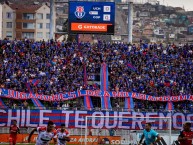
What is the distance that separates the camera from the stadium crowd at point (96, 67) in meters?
59.2

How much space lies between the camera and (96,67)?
62438 millimetres

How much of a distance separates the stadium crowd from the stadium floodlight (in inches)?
454

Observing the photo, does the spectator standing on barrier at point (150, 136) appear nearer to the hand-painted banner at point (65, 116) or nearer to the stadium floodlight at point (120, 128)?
the stadium floodlight at point (120, 128)

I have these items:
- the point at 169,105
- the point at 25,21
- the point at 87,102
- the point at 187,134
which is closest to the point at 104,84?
the point at 87,102

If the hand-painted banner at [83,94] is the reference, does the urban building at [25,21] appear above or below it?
→ above

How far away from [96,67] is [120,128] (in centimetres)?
1701

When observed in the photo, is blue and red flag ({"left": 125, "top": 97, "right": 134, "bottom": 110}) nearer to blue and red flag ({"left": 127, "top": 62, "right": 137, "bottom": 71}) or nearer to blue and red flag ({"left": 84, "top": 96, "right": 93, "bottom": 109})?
blue and red flag ({"left": 84, "top": 96, "right": 93, "bottom": 109})

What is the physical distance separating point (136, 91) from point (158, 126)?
16.2 metres

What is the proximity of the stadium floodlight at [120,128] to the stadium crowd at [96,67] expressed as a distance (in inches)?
454

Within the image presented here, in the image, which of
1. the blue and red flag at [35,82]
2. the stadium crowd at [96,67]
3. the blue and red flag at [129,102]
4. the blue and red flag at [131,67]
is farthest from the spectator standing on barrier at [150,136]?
the blue and red flag at [131,67]

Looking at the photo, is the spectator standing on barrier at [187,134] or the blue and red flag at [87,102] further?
the blue and red flag at [87,102]

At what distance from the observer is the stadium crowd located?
5919 centimetres

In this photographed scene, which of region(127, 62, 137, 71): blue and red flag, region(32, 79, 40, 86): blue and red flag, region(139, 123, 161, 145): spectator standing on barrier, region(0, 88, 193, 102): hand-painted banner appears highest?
region(127, 62, 137, 71): blue and red flag

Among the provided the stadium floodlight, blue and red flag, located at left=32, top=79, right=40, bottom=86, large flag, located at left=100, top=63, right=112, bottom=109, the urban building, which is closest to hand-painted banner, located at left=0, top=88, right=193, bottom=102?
large flag, located at left=100, top=63, right=112, bottom=109
